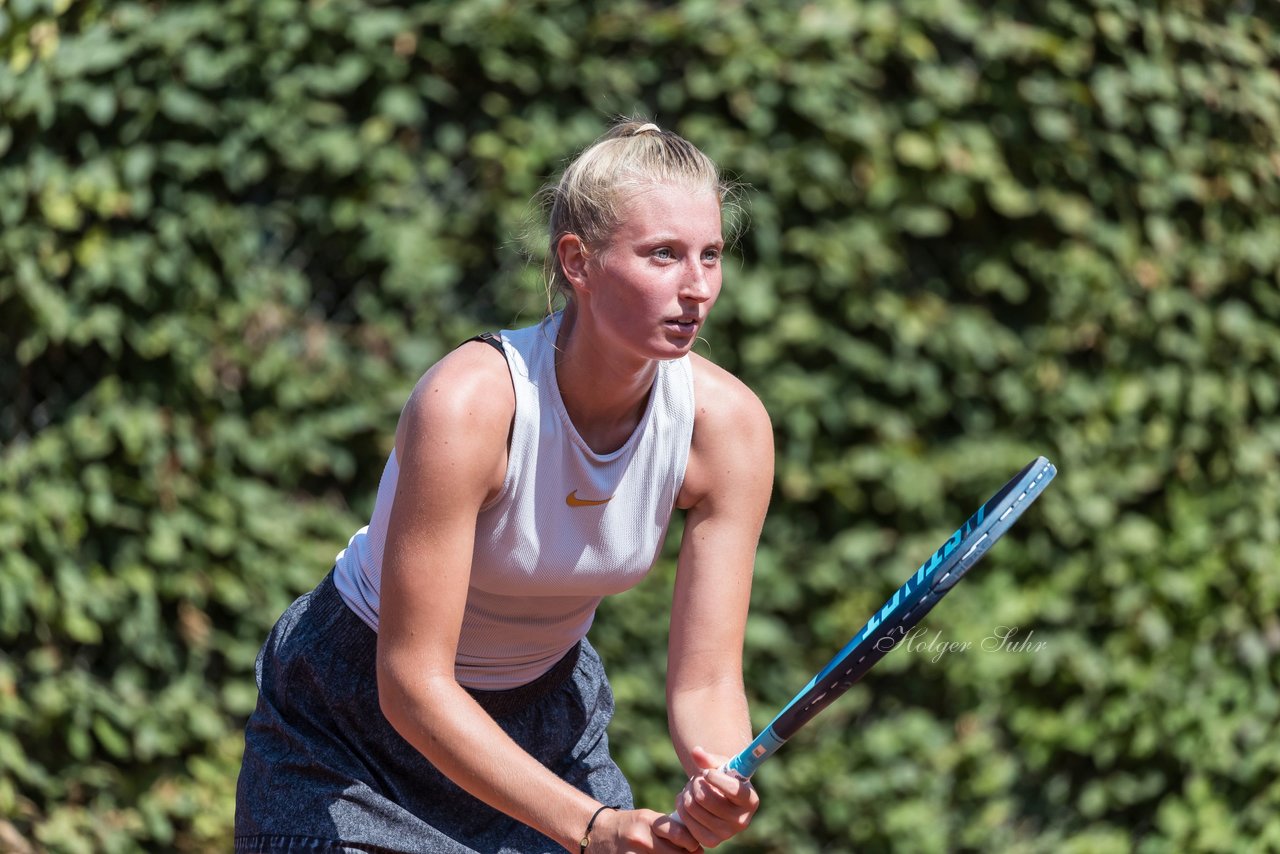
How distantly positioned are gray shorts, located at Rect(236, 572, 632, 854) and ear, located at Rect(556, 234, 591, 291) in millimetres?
685

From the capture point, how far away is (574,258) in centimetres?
227

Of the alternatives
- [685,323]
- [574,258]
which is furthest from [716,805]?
[574,258]

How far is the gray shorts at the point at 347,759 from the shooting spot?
93.0 inches

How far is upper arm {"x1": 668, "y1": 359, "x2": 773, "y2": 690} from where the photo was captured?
2434 mm

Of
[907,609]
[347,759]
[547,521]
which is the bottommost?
[347,759]

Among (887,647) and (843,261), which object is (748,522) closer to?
(887,647)

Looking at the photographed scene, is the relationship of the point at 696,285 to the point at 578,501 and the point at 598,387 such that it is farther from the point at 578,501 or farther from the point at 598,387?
the point at 578,501

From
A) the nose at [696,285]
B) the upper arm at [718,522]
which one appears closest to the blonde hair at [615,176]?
the nose at [696,285]

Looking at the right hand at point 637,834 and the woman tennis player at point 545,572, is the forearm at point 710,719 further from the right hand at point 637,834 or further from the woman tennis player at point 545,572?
the right hand at point 637,834

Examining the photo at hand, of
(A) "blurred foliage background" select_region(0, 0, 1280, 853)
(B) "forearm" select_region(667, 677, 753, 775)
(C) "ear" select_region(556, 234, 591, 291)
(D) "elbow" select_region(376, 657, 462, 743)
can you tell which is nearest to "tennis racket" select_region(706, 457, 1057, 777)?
(B) "forearm" select_region(667, 677, 753, 775)

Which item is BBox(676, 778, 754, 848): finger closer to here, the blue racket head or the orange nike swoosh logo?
the blue racket head

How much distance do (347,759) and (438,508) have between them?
53 centimetres

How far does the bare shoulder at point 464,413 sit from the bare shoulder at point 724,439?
35cm

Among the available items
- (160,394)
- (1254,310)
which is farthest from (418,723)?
(1254,310)
